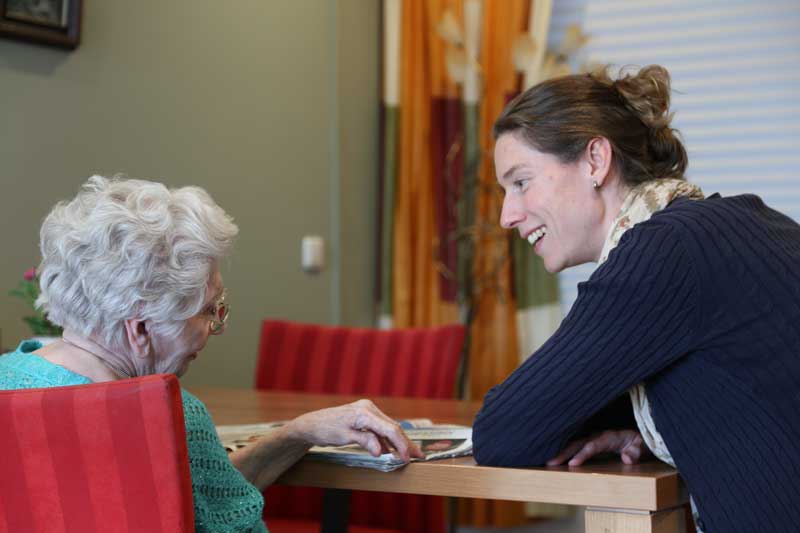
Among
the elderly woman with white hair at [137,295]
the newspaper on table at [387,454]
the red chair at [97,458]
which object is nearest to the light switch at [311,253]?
the newspaper on table at [387,454]

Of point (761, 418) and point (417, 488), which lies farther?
point (417, 488)

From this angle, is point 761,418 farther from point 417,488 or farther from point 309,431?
A: point 309,431

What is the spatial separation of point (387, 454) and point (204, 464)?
0.29m

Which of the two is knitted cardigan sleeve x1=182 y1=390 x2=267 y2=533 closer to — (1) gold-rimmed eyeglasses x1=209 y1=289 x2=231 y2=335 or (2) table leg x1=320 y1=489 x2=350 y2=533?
(1) gold-rimmed eyeglasses x1=209 y1=289 x2=231 y2=335

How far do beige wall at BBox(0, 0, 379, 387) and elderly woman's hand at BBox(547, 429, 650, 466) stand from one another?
1.29 m

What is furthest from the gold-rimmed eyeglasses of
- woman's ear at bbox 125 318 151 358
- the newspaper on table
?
the newspaper on table

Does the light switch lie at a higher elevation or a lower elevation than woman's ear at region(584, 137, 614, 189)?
lower

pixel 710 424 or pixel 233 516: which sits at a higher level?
pixel 710 424

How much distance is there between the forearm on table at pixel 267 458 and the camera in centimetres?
162

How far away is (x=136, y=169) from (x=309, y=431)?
187cm

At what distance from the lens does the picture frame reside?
9.30 ft

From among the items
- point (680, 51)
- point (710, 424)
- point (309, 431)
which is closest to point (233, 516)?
point (309, 431)

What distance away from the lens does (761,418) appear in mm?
1404

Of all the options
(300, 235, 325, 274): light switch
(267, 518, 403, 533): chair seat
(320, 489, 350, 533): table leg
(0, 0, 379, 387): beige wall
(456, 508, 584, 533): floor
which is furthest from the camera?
(456, 508, 584, 533): floor
